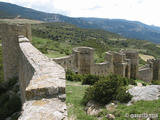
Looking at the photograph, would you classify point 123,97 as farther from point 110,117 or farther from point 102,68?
point 102,68

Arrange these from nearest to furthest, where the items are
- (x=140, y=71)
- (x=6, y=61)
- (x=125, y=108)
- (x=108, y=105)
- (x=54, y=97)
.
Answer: (x=54, y=97)
(x=125, y=108)
(x=108, y=105)
(x=6, y=61)
(x=140, y=71)

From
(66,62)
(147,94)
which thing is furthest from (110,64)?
(147,94)

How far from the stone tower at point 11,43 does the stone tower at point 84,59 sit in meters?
6.94

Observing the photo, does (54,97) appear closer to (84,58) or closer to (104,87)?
(104,87)

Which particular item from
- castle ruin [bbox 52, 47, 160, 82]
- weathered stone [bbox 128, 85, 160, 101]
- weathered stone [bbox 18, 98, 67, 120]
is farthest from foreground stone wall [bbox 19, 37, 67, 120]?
castle ruin [bbox 52, 47, 160, 82]

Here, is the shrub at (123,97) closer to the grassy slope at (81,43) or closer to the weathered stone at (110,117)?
the weathered stone at (110,117)

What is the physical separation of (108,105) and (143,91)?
80.1 inches

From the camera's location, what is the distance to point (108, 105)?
27.0ft

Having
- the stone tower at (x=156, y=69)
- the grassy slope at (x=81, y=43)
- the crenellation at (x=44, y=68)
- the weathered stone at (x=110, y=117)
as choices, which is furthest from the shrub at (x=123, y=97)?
the grassy slope at (x=81, y=43)

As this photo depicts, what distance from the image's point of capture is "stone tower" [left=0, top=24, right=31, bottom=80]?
11844mm

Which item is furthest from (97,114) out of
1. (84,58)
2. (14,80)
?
(84,58)

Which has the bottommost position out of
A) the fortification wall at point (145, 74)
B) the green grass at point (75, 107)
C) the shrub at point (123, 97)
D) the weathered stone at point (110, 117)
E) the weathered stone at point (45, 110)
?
the fortification wall at point (145, 74)

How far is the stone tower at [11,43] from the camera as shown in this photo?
11.8 metres

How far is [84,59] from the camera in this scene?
1819cm
